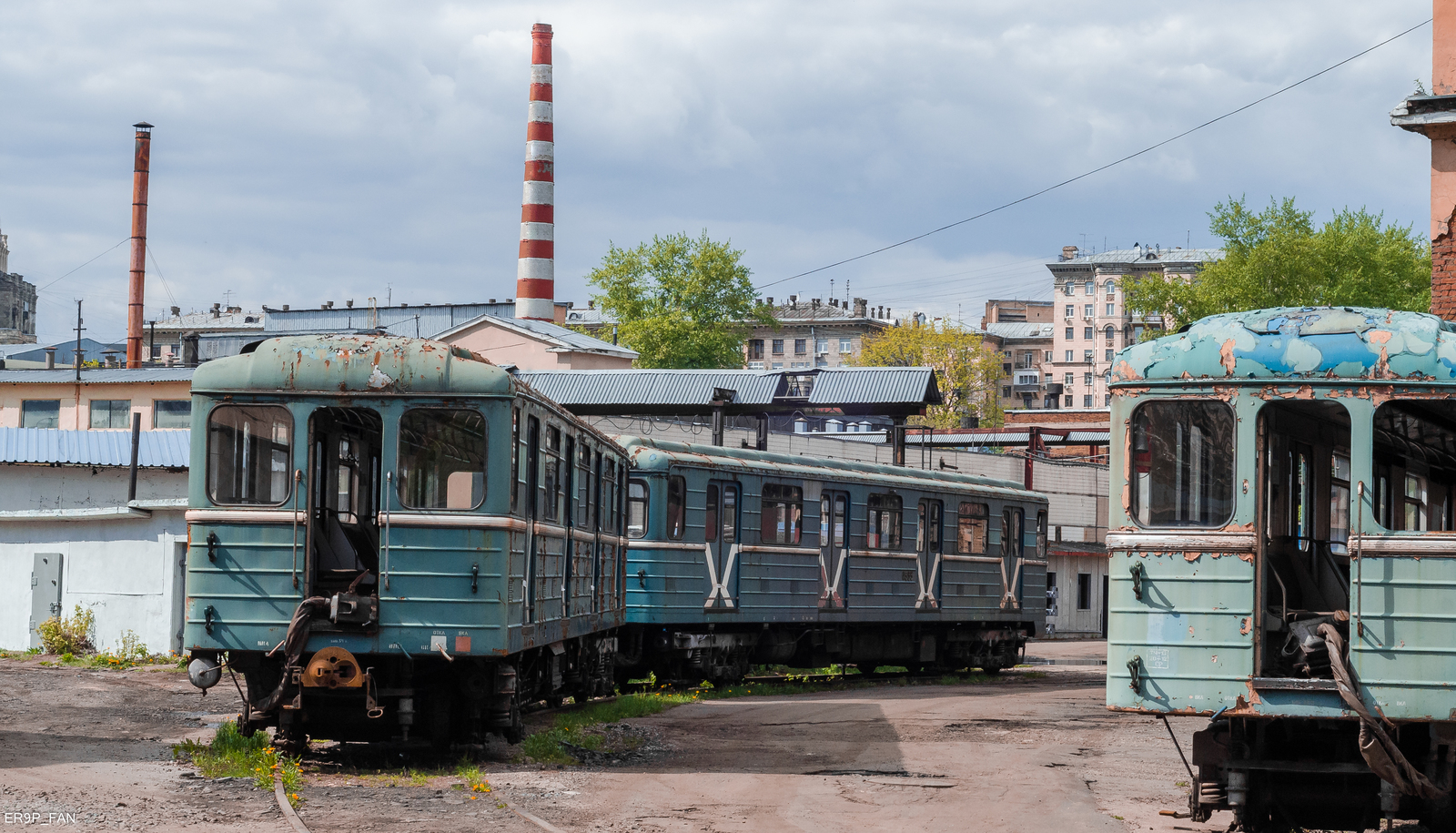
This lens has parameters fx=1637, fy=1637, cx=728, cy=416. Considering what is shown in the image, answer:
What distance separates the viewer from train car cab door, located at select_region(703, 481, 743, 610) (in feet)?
67.6

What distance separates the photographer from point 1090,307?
135 meters

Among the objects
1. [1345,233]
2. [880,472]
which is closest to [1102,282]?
[1345,233]

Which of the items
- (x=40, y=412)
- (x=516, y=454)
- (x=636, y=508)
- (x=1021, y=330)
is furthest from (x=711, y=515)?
(x=1021, y=330)

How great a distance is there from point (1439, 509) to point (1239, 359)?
5.60ft

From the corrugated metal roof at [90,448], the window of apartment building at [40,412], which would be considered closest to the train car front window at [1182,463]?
the corrugated metal roof at [90,448]

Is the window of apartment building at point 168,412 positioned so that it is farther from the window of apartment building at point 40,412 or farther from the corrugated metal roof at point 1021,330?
the corrugated metal roof at point 1021,330

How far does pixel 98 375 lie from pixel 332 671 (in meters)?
39.1

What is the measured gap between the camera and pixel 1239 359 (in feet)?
29.5

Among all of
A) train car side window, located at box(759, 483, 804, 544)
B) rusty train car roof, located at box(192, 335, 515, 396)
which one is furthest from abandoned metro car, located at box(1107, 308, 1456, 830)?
train car side window, located at box(759, 483, 804, 544)

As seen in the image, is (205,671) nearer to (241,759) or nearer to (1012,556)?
(241,759)

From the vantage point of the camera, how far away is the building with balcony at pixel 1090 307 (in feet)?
438

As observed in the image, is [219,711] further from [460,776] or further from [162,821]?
[162,821]

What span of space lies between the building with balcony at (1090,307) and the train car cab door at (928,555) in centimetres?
10985

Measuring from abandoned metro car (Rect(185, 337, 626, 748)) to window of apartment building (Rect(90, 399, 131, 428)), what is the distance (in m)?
37.3
